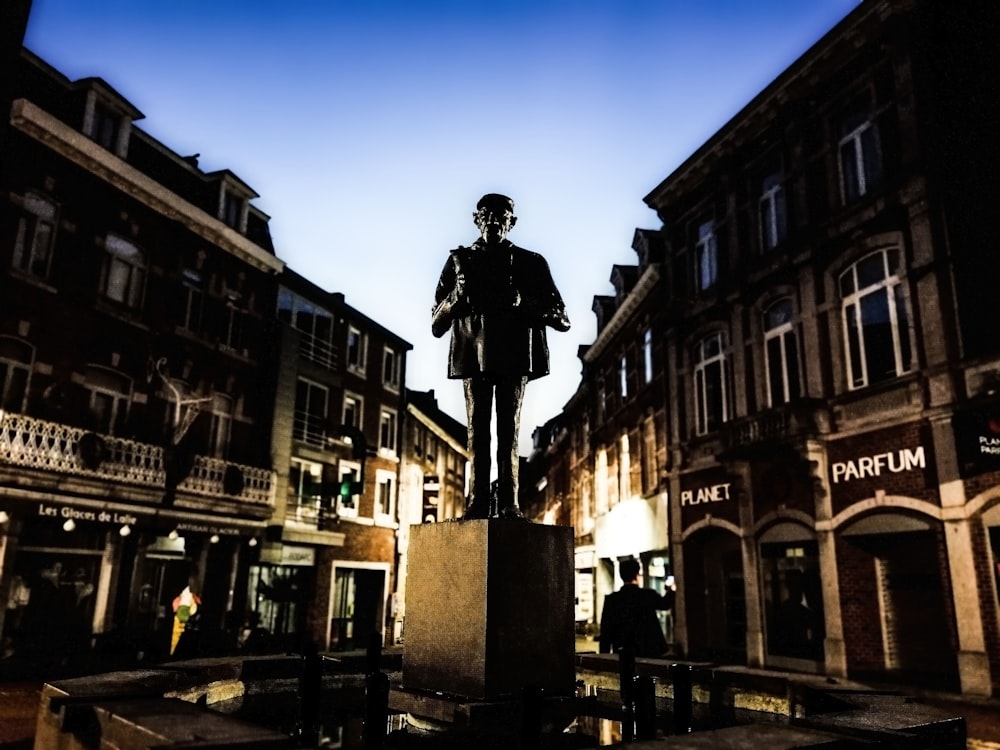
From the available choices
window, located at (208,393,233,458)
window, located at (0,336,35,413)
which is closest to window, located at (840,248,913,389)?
window, located at (208,393,233,458)

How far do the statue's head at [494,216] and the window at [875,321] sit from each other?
11087 mm

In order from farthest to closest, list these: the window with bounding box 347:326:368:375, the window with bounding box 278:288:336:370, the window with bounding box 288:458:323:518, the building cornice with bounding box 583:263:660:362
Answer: the window with bounding box 347:326:368:375 → the window with bounding box 278:288:336:370 → the window with bounding box 288:458:323:518 → the building cornice with bounding box 583:263:660:362

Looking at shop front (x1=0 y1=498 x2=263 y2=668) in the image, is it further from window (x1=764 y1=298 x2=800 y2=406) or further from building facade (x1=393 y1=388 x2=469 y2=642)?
window (x1=764 y1=298 x2=800 y2=406)

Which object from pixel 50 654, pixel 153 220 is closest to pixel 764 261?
pixel 153 220

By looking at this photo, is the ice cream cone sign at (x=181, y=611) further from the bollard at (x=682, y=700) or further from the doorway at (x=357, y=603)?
the bollard at (x=682, y=700)

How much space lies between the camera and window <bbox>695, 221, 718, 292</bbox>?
20.2 meters

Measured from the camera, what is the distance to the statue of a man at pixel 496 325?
5.66 meters

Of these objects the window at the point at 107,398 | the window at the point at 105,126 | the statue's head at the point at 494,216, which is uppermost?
the window at the point at 105,126

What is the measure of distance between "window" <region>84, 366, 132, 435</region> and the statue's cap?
52.7 feet

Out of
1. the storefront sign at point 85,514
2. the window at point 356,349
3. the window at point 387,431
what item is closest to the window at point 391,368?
the window at point 387,431

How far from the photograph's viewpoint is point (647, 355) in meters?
24.0

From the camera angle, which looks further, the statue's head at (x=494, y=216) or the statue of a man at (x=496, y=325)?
the statue's head at (x=494, y=216)

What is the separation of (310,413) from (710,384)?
14.6m

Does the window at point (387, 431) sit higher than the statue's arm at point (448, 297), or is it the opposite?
the window at point (387, 431)
